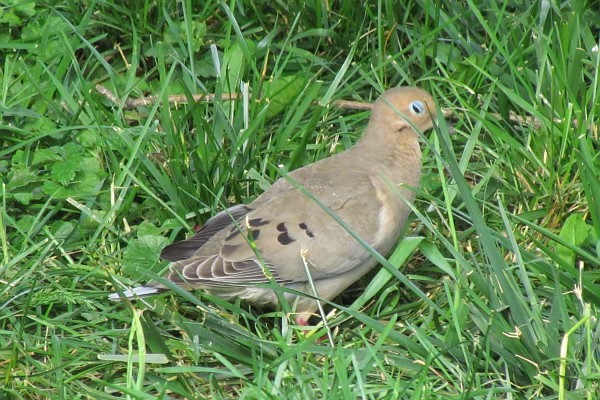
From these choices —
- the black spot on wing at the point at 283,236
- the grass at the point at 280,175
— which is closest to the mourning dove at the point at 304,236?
the black spot on wing at the point at 283,236

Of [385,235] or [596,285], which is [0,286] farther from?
[596,285]

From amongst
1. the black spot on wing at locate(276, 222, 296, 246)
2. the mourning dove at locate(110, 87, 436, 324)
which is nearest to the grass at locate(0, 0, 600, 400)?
the mourning dove at locate(110, 87, 436, 324)

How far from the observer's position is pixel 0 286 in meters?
4.19

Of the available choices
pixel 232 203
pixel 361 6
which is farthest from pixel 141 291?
pixel 361 6

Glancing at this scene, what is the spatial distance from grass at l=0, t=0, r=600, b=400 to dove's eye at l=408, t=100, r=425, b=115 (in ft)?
0.64

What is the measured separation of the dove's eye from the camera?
14.8 feet

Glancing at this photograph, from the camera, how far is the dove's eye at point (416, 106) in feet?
14.8

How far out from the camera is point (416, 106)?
4.53 metres

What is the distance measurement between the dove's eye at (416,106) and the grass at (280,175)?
0.19 meters

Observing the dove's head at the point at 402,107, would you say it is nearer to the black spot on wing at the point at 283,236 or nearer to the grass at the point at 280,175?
the grass at the point at 280,175

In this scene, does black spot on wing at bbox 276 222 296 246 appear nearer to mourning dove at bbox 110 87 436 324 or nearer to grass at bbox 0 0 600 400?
mourning dove at bbox 110 87 436 324

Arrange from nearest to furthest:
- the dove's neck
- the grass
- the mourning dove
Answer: the grass
the mourning dove
the dove's neck

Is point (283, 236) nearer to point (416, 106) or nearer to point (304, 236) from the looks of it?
point (304, 236)

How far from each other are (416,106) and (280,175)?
66 cm
